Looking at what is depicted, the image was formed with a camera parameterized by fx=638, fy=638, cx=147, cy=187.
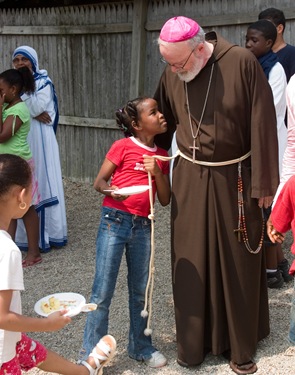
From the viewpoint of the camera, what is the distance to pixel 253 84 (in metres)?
3.32

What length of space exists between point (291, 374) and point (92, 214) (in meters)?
4.03

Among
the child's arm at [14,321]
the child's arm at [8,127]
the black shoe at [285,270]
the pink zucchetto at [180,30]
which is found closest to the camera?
the child's arm at [14,321]

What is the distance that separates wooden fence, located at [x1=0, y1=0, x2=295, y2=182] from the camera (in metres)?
7.18

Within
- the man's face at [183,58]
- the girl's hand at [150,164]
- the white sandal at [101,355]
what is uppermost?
the man's face at [183,58]

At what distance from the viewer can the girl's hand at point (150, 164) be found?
11.0 feet

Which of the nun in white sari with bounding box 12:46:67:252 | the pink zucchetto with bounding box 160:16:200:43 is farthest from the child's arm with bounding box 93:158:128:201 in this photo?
the nun in white sari with bounding box 12:46:67:252

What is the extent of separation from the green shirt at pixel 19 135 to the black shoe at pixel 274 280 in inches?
88.6

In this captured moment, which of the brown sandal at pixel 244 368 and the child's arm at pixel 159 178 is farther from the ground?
the child's arm at pixel 159 178

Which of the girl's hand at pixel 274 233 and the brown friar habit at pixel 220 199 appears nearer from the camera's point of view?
the girl's hand at pixel 274 233

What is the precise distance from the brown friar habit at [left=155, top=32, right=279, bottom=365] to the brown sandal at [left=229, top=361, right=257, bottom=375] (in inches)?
1.4

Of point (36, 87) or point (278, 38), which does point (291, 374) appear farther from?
point (36, 87)

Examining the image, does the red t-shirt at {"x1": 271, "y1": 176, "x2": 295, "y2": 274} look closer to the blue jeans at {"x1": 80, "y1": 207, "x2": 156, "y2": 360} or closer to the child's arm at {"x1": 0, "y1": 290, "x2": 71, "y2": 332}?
the blue jeans at {"x1": 80, "y1": 207, "x2": 156, "y2": 360}

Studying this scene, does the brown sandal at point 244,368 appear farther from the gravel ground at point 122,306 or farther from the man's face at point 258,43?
the man's face at point 258,43

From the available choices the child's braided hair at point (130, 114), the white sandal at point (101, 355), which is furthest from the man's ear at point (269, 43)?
the white sandal at point (101, 355)
